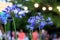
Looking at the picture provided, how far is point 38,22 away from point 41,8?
4.33 feet

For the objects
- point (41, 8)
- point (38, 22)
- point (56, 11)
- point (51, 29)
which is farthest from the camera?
point (51, 29)

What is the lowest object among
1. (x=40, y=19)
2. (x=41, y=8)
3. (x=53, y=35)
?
(x=53, y=35)

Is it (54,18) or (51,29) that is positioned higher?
(54,18)

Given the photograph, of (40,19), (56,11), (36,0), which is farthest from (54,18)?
(40,19)

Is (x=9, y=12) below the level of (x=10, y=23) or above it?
above

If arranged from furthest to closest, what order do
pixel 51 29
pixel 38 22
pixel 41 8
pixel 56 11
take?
pixel 51 29 → pixel 41 8 → pixel 56 11 → pixel 38 22

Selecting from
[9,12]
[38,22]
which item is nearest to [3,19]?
[9,12]

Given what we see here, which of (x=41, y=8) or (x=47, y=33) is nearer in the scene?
(x=41, y=8)

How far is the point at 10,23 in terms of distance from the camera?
10.2 feet

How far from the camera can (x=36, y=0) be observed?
9.16ft

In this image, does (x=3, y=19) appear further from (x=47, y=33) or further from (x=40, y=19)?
(x=47, y=33)

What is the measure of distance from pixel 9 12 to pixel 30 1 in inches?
48.9

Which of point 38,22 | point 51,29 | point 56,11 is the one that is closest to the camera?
point 38,22

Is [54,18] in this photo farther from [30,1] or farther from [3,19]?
[3,19]
